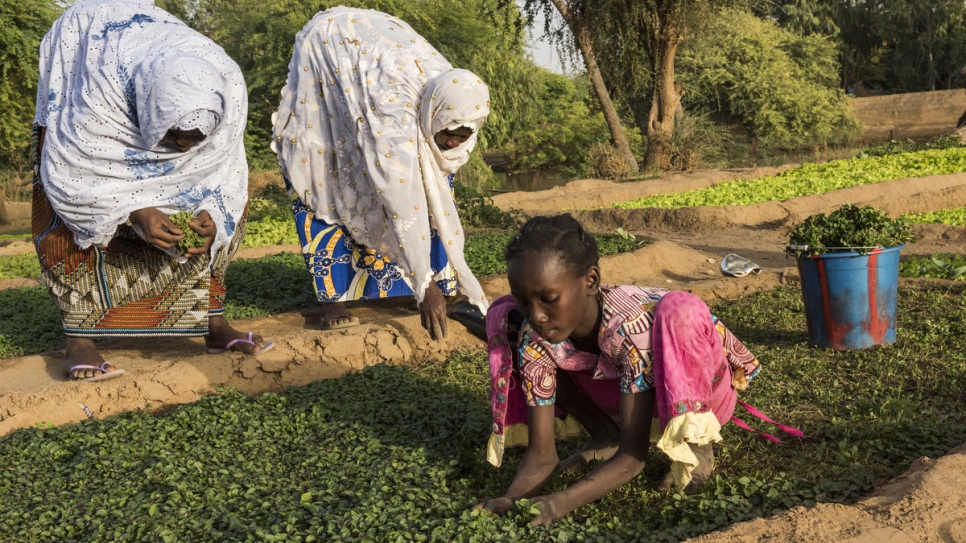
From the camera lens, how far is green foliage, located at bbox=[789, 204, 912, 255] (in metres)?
5.05

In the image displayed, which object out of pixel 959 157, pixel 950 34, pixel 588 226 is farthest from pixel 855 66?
pixel 588 226

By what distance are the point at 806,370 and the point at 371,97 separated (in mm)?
3115

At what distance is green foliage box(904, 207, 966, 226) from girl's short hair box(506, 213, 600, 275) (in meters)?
8.81

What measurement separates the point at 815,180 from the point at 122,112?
12.4 meters

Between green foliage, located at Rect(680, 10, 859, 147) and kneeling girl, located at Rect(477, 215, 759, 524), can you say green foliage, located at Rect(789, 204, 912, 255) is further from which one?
green foliage, located at Rect(680, 10, 859, 147)

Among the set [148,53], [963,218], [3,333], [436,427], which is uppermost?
[148,53]

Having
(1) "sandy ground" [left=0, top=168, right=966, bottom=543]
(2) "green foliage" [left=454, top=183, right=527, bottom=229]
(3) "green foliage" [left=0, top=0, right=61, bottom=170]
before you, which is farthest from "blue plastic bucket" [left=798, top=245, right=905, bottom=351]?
(3) "green foliage" [left=0, top=0, right=61, bottom=170]

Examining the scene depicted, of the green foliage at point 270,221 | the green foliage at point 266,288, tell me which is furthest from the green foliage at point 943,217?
the green foliage at point 270,221

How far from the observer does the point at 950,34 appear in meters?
34.3

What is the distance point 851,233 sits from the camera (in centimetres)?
507

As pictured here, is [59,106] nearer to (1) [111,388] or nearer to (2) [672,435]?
(1) [111,388]

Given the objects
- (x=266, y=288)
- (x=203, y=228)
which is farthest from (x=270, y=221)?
(x=203, y=228)

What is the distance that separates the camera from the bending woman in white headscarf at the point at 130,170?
4891 mm

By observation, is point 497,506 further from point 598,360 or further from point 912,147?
→ point 912,147
